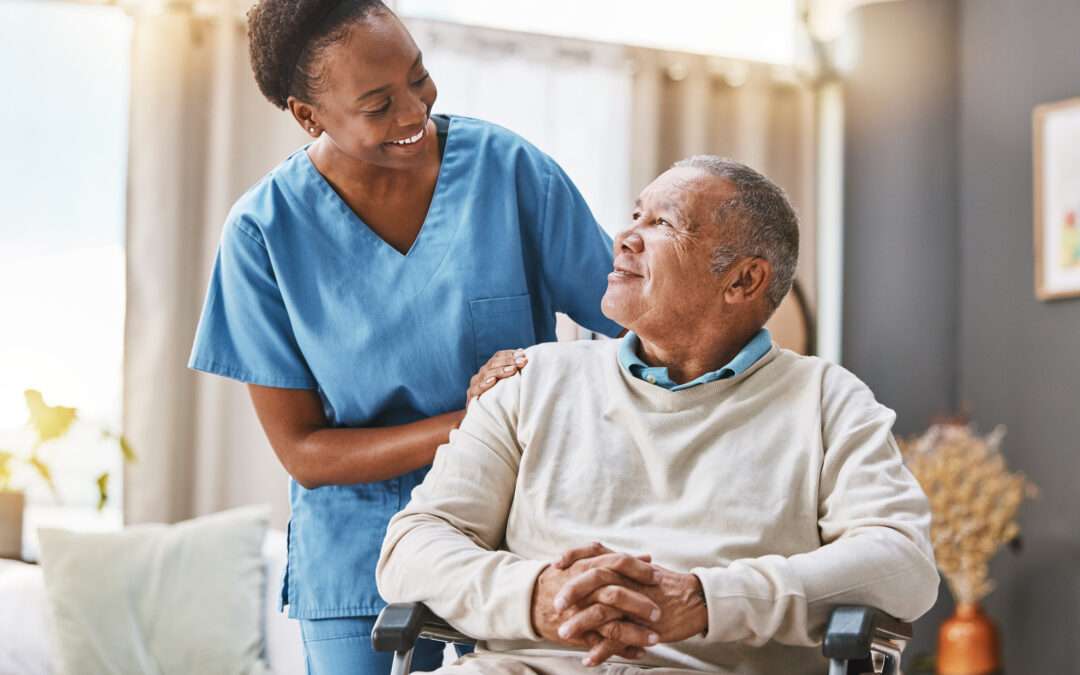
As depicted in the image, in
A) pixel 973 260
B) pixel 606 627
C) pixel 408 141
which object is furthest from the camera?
pixel 973 260

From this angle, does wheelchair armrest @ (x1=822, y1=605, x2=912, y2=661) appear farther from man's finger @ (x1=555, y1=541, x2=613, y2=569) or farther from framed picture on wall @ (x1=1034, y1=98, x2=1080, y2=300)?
framed picture on wall @ (x1=1034, y1=98, x2=1080, y2=300)

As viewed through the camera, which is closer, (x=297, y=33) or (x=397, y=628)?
(x=397, y=628)

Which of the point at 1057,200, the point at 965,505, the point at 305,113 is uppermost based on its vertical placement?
the point at 1057,200

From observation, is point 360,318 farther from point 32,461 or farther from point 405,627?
point 32,461

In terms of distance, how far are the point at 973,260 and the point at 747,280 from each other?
10.2 ft

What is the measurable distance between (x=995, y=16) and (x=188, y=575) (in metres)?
3.40

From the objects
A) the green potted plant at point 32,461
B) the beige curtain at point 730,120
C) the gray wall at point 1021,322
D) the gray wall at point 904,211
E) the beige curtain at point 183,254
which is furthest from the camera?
the gray wall at point 904,211

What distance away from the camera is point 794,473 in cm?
164

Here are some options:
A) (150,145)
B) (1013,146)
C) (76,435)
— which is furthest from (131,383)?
(1013,146)

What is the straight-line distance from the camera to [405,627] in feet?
4.84

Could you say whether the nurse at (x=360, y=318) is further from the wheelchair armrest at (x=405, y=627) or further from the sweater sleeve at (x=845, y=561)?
the sweater sleeve at (x=845, y=561)

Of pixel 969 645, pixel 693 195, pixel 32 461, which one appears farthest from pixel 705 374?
pixel 969 645

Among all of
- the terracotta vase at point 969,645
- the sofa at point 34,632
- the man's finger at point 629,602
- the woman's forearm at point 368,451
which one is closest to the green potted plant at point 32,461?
the sofa at point 34,632

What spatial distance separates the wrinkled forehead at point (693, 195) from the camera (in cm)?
179
